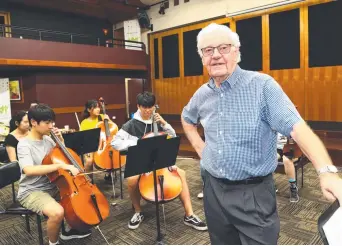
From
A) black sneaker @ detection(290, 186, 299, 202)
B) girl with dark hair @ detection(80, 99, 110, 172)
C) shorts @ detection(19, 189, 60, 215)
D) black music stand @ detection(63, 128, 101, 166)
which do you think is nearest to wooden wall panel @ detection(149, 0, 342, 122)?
black sneaker @ detection(290, 186, 299, 202)

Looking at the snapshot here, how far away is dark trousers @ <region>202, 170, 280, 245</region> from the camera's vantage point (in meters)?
1.25

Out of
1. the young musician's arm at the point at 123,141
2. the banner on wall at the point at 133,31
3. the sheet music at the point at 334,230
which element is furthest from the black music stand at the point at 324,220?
the banner on wall at the point at 133,31

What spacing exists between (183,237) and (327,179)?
2191 mm

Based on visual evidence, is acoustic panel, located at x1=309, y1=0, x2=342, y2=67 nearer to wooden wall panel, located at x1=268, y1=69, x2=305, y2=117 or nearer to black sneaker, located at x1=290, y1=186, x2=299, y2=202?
wooden wall panel, located at x1=268, y1=69, x2=305, y2=117

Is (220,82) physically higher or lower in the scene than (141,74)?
lower

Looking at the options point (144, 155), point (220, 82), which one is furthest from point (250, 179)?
point (144, 155)

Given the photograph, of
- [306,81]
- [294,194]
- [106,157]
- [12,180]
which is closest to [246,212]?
[12,180]

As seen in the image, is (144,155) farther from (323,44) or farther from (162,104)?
(162,104)

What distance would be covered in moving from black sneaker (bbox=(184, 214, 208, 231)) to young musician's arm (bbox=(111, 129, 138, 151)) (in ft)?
3.25

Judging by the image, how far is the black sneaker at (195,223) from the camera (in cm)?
291

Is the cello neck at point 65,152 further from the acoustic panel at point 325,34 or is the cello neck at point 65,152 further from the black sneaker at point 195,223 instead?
the acoustic panel at point 325,34

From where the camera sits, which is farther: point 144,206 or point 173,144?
point 144,206

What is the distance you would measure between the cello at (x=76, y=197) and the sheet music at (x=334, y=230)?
83.5 inches

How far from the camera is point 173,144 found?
8.45 ft
